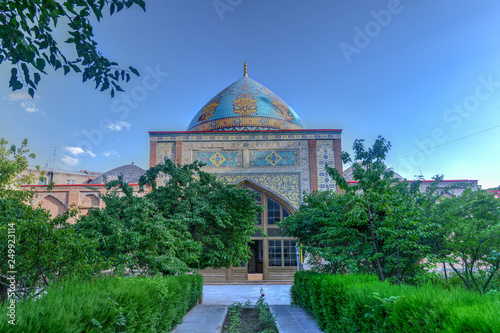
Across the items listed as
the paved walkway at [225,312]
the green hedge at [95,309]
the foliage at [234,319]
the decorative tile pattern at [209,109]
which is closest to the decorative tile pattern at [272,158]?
the decorative tile pattern at [209,109]

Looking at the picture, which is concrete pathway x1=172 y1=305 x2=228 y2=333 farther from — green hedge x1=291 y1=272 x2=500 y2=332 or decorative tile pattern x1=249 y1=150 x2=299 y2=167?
decorative tile pattern x1=249 y1=150 x2=299 y2=167

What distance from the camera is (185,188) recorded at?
31.4 ft

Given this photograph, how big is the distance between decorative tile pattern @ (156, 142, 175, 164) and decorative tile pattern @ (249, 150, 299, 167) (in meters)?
3.75

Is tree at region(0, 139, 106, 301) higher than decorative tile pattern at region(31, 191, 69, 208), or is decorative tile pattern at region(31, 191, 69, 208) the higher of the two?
decorative tile pattern at region(31, 191, 69, 208)

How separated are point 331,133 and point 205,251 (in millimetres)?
9640

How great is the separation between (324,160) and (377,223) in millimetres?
10056

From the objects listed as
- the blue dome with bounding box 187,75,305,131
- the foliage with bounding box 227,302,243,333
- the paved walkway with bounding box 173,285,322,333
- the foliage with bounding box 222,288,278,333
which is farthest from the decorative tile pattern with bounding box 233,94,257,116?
the foliage with bounding box 222,288,278,333

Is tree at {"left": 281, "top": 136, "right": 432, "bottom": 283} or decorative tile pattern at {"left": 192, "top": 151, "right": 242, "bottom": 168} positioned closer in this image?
tree at {"left": 281, "top": 136, "right": 432, "bottom": 283}

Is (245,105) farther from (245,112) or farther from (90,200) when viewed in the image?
(90,200)

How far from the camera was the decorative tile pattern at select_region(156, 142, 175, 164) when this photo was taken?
52.7 feet

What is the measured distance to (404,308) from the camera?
3.23 meters

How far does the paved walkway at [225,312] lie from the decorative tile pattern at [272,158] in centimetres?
565

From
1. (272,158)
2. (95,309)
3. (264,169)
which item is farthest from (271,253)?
(95,309)

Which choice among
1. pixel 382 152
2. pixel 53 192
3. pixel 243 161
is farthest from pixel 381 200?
pixel 53 192
